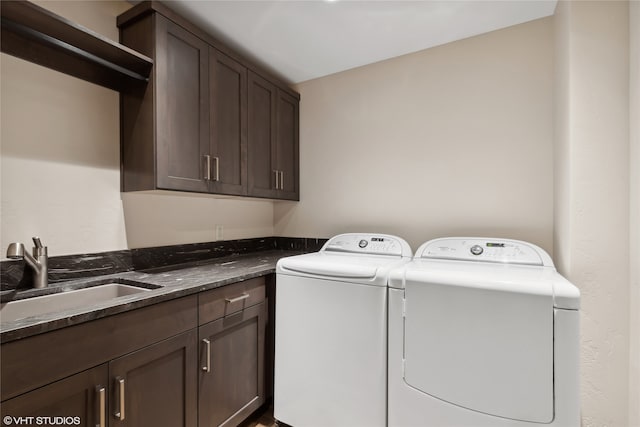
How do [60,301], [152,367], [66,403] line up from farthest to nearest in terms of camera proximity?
[60,301] < [152,367] < [66,403]

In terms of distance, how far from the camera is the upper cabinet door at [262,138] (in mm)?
2178

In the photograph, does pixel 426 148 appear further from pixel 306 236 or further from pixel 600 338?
pixel 600 338

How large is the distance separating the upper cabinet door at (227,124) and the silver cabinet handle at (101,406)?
1.09 metres

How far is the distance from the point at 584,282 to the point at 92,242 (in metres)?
2.35

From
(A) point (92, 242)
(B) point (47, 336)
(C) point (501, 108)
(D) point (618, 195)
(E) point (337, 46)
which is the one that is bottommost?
(B) point (47, 336)

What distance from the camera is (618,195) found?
55.1 inches

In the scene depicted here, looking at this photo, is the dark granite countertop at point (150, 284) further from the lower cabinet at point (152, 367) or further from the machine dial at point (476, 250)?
the machine dial at point (476, 250)

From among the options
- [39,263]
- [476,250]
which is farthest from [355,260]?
[39,263]

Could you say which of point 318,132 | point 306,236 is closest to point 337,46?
point 318,132

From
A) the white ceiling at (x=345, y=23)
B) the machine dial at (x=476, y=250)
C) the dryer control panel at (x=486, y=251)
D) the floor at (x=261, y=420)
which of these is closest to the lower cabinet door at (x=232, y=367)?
the floor at (x=261, y=420)

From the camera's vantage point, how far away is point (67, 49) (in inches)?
54.9

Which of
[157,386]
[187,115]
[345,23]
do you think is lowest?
[157,386]

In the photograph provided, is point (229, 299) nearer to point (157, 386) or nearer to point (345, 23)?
point (157, 386)

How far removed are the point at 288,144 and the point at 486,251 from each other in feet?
5.38
